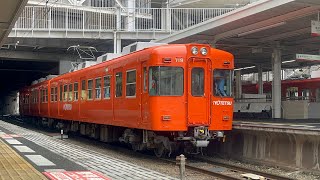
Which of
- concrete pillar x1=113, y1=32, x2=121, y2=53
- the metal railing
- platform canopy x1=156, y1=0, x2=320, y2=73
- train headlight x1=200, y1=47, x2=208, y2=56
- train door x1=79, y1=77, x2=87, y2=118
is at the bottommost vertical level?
train door x1=79, y1=77, x2=87, y2=118

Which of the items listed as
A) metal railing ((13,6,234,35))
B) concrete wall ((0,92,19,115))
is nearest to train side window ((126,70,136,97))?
metal railing ((13,6,234,35))

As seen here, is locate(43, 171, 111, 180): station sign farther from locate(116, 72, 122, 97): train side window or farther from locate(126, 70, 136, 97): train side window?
locate(116, 72, 122, 97): train side window

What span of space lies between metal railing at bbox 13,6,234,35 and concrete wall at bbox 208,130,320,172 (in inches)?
737

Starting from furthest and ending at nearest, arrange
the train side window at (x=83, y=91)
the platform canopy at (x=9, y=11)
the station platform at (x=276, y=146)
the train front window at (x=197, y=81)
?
the train side window at (x=83, y=91)
the train front window at (x=197, y=81)
the station platform at (x=276, y=146)
the platform canopy at (x=9, y=11)

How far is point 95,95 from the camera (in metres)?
16.8

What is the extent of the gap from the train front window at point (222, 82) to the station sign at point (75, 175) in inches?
190

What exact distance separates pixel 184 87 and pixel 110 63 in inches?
146

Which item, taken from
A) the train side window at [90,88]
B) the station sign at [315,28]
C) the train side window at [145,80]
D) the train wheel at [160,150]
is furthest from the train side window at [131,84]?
the station sign at [315,28]

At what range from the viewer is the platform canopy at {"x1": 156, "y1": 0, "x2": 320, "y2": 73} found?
17.7 metres

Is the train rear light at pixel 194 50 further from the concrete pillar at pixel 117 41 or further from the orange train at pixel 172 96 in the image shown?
the concrete pillar at pixel 117 41

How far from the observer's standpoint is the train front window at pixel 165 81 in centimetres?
1231

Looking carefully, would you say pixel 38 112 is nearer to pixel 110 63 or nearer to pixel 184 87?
pixel 110 63

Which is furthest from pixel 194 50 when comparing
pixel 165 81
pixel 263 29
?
pixel 263 29

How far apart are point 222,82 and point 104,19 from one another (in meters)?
23.5
